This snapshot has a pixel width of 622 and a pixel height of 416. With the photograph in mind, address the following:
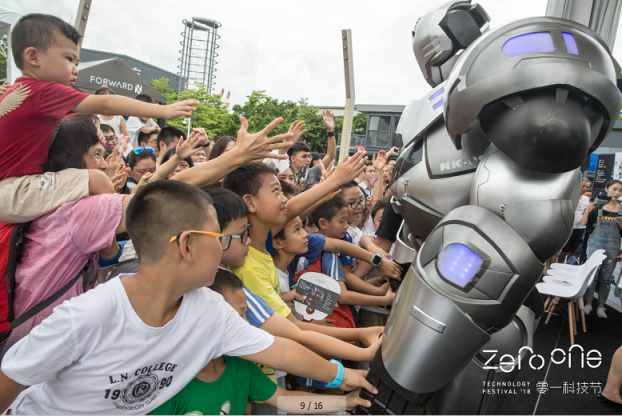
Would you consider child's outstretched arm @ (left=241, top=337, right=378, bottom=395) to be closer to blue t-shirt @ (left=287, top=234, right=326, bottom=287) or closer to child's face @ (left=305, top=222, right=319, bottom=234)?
blue t-shirt @ (left=287, top=234, right=326, bottom=287)

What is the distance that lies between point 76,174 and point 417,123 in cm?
136

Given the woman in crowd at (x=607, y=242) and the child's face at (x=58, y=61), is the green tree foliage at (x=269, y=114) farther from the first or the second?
the child's face at (x=58, y=61)

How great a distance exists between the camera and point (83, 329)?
875 mm

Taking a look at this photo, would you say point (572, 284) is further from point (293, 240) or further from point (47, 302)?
point (47, 302)

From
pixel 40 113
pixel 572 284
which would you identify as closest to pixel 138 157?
pixel 40 113

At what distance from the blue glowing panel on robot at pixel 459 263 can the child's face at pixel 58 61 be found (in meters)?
1.59

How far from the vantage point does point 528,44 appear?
111cm

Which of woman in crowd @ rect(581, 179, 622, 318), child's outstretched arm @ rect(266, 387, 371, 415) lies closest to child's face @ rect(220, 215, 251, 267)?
child's outstretched arm @ rect(266, 387, 371, 415)

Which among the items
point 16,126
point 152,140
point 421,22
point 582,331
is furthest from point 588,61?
A: point 582,331

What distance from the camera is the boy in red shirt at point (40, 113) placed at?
1284mm

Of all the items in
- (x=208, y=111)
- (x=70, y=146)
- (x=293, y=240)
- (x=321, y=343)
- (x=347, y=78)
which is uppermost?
(x=208, y=111)

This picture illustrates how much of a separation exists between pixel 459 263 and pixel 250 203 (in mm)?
969

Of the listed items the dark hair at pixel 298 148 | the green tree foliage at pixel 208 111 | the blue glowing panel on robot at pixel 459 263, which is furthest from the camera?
the green tree foliage at pixel 208 111

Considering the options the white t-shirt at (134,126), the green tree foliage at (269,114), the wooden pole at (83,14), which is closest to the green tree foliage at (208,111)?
the green tree foliage at (269,114)
